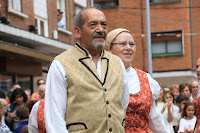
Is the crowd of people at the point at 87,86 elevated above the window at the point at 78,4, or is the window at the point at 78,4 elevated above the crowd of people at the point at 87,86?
the window at the point at 78,4

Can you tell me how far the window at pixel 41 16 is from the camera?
17562 mm

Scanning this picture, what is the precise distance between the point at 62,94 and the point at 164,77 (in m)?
22.6

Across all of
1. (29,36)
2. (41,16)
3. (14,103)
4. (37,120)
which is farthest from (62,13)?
(37,120)

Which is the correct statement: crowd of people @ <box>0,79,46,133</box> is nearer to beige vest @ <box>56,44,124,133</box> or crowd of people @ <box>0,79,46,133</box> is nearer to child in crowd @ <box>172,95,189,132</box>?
child in crowd @ <box>172,95,189,132</box>

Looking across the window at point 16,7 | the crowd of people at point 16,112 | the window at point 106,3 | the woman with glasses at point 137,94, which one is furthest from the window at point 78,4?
the woman with glasses at point 137,94

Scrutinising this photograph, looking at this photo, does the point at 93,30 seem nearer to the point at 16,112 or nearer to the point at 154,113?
the point at 154,113

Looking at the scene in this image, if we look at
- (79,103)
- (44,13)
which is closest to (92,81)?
(79,103)

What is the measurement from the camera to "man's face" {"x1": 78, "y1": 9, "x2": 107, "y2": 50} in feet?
13.1

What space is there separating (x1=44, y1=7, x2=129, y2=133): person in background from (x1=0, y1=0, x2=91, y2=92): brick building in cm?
966

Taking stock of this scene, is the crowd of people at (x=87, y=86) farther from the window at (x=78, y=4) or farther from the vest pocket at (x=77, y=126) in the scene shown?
the window at (x=78, y=4)

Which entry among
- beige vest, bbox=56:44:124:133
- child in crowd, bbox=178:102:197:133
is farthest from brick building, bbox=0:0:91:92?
beige vest, bbox=56:44:124:133

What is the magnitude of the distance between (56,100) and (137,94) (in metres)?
1.51

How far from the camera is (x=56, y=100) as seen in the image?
3.78m

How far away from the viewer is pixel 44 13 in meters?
18.2
